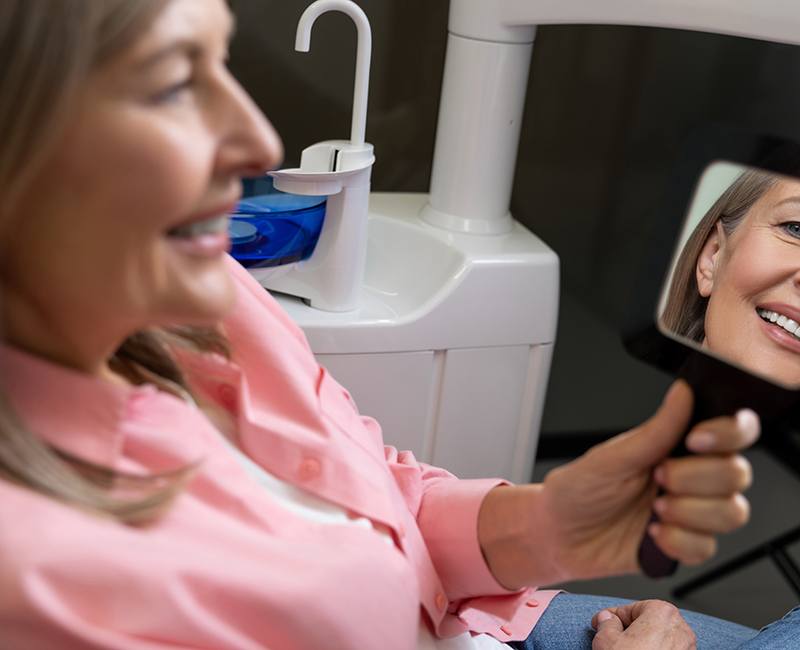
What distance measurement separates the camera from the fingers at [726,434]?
26.8 inches

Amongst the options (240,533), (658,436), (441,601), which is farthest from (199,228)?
(441,601)

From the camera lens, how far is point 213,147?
65 centimetres

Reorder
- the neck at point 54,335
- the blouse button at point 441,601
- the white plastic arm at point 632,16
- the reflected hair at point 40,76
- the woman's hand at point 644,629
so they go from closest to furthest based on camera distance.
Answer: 1. the reflected hair at point 40,76
2. the neck at point 54,335
3. the blouse button at point 441,601
4. the woman's hand at point 644,629
5. the white plastic arm at point 632,16

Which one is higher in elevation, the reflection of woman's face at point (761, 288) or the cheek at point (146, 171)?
the cheek at point (146, 171)

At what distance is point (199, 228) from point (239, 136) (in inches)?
2.5

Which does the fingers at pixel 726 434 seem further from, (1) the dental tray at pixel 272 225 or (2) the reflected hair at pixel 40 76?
(1) the dental tray at pixel 272 225

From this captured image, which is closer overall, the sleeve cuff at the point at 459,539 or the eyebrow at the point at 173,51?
the eyebrow at the point at 173,51

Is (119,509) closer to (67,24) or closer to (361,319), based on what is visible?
(67,24)

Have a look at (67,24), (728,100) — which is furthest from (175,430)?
(728,100)

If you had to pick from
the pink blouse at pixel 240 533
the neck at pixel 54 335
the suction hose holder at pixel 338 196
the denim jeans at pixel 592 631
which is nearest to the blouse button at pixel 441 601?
the pink blouse at pixel 240 533

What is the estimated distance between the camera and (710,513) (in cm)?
71

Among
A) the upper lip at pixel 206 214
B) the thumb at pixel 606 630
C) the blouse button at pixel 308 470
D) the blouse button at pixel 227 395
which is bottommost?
the thumb at pixel 606 630

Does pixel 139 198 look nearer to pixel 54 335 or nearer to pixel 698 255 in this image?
pixel 54 335

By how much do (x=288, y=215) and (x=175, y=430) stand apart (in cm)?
65
